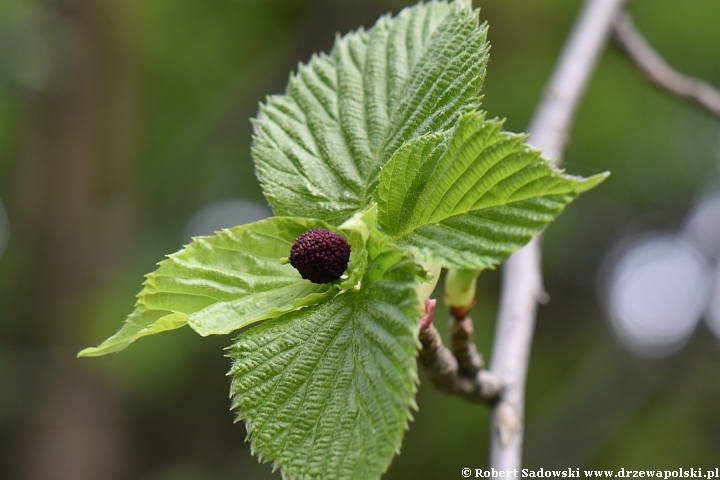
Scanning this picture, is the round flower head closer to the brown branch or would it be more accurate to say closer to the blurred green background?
the brown branch

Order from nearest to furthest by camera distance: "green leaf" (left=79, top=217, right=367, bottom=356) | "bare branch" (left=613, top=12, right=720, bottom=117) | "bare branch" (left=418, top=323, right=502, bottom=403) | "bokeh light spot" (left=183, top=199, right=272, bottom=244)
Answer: "green leaf" (left=79, top=217, right=367, bottom=356) < "bare branch" (left=418, top=323, right=502, bottom=403) < "bare branch" (left=613, top=12, right=720, bottom=117) < "bokeh light spot" (left=183, top=199, right=272, bottom=244)

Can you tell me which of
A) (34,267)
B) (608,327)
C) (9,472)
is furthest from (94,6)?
(608,327)

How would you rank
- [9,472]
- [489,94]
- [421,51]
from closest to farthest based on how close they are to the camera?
[421,51] → [9,472] → [489,94]

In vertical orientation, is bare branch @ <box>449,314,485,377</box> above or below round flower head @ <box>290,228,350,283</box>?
below

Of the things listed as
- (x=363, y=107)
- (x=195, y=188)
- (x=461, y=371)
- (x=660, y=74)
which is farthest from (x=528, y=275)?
(x=195, y=188)

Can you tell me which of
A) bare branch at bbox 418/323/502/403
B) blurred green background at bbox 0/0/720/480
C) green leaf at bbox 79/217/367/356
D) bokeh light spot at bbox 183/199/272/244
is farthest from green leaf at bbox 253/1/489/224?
bokeh light spot at bbox 183/199/272/244

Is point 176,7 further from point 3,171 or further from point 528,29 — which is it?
point 528,29
